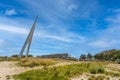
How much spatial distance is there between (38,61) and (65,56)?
18132mm

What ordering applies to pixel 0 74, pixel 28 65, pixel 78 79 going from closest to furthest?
pixel 78 79, pixel 0 74, pixel 28 65

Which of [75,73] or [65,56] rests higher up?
[65,56]

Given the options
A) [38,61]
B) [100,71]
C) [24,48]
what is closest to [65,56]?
[24,48]

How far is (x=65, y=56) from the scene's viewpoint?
46.8 meters

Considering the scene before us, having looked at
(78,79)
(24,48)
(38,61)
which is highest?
(24,48)

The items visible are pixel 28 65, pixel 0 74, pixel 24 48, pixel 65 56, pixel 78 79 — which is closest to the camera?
pixel 78 79

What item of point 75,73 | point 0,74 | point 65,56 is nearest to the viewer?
point 75,73

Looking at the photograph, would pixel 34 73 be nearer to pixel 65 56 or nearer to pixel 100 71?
pixel 100 71

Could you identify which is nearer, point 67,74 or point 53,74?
point 53,74

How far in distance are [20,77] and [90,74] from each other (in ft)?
20.7

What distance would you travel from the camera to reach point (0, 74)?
23516 mm

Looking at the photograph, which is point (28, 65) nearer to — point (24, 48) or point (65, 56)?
point (24, 48)

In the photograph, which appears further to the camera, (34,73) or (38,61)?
(38,61)

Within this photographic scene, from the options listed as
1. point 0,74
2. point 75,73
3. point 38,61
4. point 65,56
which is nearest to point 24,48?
point 65,56
